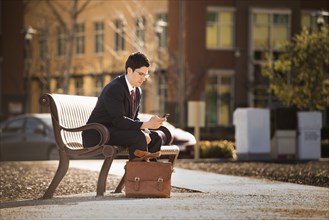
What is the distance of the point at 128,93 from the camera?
1166cm

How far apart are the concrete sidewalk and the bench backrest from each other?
66 cm

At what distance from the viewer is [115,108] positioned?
1150 centimetres

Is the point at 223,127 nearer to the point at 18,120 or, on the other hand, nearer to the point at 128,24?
the point at 128,24

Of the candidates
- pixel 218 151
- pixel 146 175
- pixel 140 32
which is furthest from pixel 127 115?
pixel 140 32

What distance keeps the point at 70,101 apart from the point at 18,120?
17.3 m

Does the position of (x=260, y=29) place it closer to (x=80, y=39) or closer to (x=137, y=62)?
(x=80, y=39)

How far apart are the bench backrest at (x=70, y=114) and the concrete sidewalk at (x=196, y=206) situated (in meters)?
0.66

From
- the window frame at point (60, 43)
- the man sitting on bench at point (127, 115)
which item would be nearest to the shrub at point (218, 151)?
the man sitting on bench at point (127, 115)

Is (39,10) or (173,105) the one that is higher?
(39,10)

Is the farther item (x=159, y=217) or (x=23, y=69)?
(x=23, y=69)

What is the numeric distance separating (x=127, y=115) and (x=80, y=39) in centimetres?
5288

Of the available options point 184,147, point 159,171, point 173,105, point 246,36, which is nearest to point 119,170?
point 159,171

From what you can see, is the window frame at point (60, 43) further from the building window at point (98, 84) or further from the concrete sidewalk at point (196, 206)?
the concrete sidewalk at point (196, 206)

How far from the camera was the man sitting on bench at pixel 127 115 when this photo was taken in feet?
37.3
